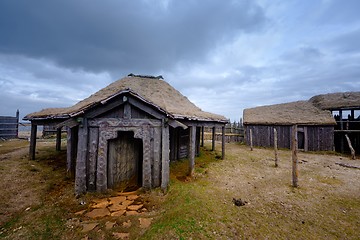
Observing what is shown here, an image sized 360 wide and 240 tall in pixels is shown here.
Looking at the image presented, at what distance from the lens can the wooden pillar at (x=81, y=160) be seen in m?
6.46

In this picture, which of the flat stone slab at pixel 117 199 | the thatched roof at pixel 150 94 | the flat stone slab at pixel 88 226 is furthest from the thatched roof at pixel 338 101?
the flat stone slab at pixel 88 226

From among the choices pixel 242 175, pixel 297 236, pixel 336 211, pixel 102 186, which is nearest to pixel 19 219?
pixel 102 186

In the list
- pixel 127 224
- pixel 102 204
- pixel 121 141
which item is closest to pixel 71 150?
pixel 121 141

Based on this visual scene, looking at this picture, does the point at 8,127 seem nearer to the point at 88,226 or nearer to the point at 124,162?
the point at 124,162

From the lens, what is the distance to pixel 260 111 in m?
24.5

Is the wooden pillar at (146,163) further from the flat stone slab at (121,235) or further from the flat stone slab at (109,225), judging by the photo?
the flat stone slab at (121,235)

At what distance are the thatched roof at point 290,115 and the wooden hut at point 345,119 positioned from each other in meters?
1.04

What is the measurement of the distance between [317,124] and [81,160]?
21.8 meters

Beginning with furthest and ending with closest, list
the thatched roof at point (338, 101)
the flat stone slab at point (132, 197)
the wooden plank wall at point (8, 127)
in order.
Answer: the wooden plank wall at point (8, 127) → the thatched roof at point (338, 101) → the flat stone slab at point (132, 197)

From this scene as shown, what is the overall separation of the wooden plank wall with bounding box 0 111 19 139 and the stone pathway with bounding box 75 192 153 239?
2349 centimetres

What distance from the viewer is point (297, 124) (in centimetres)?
1911

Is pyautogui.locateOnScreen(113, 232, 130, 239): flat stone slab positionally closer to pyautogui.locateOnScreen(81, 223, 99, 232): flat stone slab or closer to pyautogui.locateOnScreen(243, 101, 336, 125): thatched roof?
pyautogui.locateOnScreen(81, 223, 99, 232): flat stone slab

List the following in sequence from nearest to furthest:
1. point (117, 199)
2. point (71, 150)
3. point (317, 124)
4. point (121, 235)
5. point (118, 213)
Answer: point (121, 235), point (118, 213), point (117, 199), point (71, 150), point (317, 124)

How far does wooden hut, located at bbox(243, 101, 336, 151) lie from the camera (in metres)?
18.4
